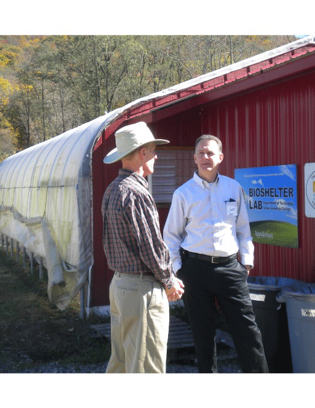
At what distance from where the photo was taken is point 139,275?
3.48 m

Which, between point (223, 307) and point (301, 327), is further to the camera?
point (301, 327)

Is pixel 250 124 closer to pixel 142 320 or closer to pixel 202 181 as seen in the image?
pixel 202 181

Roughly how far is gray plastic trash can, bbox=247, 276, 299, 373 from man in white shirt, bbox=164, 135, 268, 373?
645mm

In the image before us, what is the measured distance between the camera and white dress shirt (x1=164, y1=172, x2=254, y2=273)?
4.21 meters

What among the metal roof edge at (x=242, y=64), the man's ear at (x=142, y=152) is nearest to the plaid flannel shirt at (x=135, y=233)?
the man's ear at (x=142, y=152)

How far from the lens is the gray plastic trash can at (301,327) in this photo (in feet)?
14.5

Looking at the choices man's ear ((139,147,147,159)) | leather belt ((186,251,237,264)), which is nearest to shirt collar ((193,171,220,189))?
leather belt ((186,251,237,264))

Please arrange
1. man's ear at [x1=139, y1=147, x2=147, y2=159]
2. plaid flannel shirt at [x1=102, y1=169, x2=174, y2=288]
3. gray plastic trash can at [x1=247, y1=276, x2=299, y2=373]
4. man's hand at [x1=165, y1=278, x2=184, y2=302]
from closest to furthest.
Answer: plaid flannel shirt at [x1=102, y1=169, x2=174, y2=288]
man's hand at [x1=165, y1=278, x2=184, y2=302]
man's ear at [x1=139, y1=147, x2=147, y2=159]
gray plastic trash can at [x1=247, y1=276, x2=299, y2=373]

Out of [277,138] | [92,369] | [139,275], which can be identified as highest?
[277,138]

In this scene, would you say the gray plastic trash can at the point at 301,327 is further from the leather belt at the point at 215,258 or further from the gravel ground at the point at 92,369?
the gravel ground at the point at 92,369

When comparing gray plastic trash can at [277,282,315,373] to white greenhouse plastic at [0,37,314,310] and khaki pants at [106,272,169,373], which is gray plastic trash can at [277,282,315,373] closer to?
khaki pants at [106,272,169,373]

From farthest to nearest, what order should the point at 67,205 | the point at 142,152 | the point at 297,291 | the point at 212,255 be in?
the point at 67,205, the point at 297,291, the point at 212,255, the point at 142,152

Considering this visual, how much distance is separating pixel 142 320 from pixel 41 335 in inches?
167

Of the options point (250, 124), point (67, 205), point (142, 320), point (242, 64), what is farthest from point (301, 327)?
point (67, 205)
